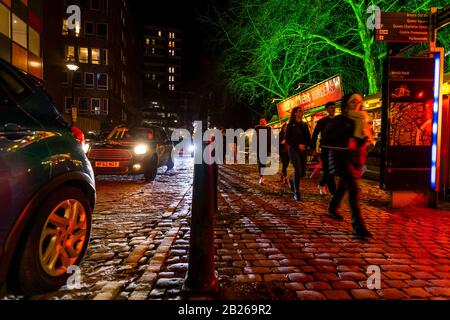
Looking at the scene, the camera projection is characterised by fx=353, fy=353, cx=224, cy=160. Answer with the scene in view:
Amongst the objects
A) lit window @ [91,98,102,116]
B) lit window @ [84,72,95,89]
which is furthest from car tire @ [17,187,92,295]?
lit window @ [84,72,95,89]

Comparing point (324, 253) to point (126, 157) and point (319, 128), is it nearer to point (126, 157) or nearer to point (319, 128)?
point (319, 128)

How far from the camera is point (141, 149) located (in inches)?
402

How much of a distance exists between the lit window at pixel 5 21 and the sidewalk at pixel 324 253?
1753cm

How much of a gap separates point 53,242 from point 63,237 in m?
0.14

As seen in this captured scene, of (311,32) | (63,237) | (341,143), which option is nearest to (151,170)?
(341,143)

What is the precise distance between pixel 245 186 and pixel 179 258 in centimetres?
632

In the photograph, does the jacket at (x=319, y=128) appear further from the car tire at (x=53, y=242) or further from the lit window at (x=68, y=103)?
the lit window at (x=68, y=103)

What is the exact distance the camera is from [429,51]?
6.41 meters

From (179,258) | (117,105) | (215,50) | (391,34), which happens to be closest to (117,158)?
(179,258)

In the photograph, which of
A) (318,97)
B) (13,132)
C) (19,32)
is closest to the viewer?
(13,132)
